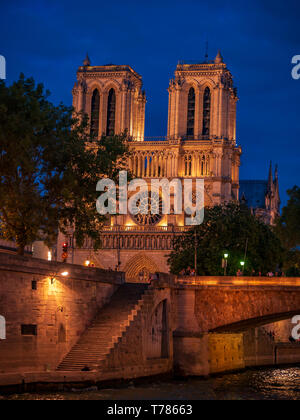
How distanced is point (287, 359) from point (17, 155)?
30.8 metres

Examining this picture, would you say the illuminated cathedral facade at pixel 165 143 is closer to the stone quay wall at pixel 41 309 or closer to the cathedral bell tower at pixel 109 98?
the cathedral bell tower at pixel 109 98

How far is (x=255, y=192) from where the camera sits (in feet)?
391

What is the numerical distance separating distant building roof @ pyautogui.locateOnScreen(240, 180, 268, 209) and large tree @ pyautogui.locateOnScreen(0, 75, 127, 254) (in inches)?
2782

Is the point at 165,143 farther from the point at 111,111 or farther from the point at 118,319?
the point at 118,319

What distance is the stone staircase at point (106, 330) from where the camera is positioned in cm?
4128

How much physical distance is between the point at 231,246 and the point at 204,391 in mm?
22762

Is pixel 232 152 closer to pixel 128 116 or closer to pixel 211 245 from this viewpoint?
pixel 128 116

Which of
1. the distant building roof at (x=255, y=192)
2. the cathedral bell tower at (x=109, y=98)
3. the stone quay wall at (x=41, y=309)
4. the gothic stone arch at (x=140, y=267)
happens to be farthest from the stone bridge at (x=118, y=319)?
the distant building roof at (x=255, y=192)

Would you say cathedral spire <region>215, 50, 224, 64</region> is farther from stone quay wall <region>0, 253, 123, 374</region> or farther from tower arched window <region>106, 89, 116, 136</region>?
stone quay wall <region>0, 253, 123, 374</region>

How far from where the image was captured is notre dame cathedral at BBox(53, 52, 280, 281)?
93.9 m

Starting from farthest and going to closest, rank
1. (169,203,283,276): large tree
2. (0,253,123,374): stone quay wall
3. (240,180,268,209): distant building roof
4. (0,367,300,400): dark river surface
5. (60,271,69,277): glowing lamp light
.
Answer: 1. (240,180,268,209): distant building roof
2. (169,203,283,276): large tree
3. (60,271,69,277): glowing lamp light
4. (0,253,123,374): stone quay wall
5. (0,367,300,400): dark river surface

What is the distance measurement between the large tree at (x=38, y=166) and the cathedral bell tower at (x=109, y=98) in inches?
2054

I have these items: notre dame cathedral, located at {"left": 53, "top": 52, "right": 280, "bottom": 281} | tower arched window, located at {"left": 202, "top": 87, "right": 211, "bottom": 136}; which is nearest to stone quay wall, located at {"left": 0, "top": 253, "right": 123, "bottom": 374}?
notre dame cathedral, located at {"left": 53, "top": 52, "right": 280, "bottom": 281}
